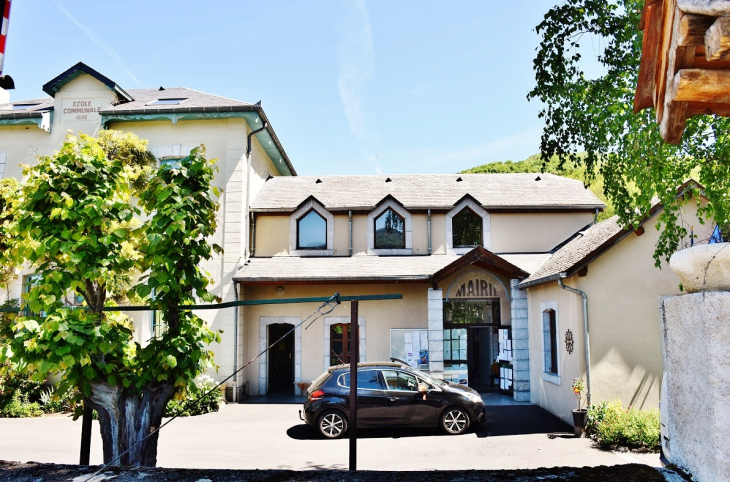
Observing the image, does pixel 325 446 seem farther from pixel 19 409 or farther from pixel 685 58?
pixel 685 58

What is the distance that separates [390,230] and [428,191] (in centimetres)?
233

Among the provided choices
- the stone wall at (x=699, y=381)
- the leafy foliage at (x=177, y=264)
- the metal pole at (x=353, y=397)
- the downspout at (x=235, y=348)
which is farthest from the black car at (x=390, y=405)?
the stone wall at (x=699, y=381)

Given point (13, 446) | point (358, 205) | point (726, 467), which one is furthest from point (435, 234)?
point (726, 467)

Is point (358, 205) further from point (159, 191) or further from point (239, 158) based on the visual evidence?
point (159, 191)

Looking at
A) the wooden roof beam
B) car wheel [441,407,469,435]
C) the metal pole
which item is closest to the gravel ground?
the metal pole

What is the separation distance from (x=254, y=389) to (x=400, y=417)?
275 inches

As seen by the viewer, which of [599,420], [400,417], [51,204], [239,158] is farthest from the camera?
[239,158]

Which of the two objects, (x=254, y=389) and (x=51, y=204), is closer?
(x=51, y=204)

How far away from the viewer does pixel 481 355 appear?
18.8m

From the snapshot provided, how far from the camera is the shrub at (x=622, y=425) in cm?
980

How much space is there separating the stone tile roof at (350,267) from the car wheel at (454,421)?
16.1 ft

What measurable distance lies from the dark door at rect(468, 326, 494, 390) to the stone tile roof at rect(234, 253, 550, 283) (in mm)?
2924

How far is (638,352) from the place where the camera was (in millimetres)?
11453

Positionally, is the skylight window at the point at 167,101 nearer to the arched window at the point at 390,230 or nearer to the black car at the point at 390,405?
the arched window at the point at 390,230
